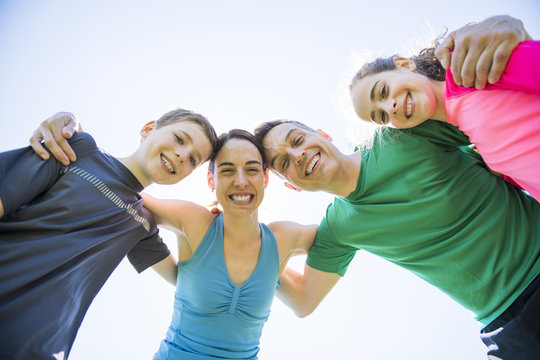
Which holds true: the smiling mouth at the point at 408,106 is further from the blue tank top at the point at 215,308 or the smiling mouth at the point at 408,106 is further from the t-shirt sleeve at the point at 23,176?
the t-shirt sleeve at the point at 23,176

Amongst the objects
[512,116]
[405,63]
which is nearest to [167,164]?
[405,63]

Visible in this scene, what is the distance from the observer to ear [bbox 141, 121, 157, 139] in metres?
2.67

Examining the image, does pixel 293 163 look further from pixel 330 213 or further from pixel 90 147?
pixel 90 147

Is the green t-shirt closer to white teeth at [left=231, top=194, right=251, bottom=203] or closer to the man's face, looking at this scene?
the man's face

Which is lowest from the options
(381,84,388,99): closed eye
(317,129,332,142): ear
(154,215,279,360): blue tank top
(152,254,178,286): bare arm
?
(154,215,279,360): blue tank top

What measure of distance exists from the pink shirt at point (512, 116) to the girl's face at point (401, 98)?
0.30 m

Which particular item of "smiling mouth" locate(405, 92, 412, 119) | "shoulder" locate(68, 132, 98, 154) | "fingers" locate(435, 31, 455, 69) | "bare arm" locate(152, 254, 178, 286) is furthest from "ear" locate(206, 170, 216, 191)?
"fingers" locate(435, 31, 455, 69)

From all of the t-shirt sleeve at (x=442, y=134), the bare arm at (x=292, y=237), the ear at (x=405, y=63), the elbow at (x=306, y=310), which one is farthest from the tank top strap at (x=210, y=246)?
the ear at (x=405, y=63)

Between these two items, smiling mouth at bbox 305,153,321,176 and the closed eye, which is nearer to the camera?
the closed eye

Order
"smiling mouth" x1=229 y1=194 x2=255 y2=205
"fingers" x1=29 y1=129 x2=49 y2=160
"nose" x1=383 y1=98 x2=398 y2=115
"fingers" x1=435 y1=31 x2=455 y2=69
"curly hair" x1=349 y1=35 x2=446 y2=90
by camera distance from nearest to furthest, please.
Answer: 1. "fingers" x1=435 y1=31 x2=455 y2=69
2. "fingers" x1=29 y1=129 x2=49 y2=160
3. "nose" x1=383 y1=98 x2=398 y2=115
4. "curly hair" x1=349 y1=35 x2=446 y2=90
5. "smiling mouth" x1=229 y1=194 x2=255 y2=205

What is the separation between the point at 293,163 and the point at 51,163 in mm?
1666

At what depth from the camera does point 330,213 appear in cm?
284

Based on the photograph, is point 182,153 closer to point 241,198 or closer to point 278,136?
point 241,198

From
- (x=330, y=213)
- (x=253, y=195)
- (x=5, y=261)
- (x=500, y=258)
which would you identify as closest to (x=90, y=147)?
(x=5, y=261)
